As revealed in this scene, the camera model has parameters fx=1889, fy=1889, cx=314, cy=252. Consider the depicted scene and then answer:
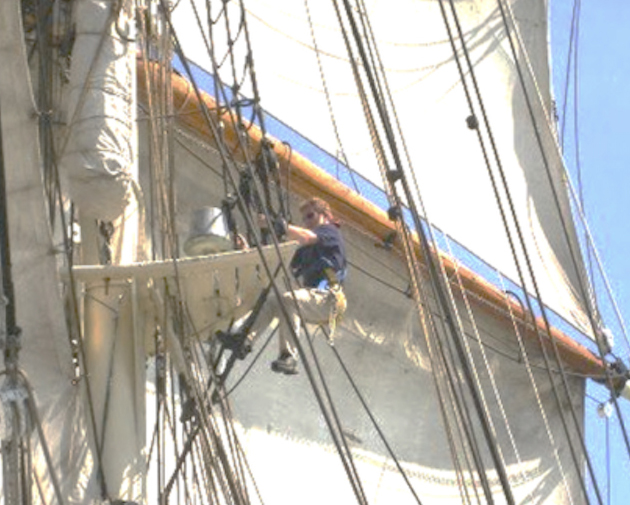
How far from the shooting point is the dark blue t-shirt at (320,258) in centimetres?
673

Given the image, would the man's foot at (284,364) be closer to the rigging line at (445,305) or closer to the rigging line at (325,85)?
the rigging line at (445,305)

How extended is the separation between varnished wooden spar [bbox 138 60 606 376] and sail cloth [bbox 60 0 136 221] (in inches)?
88.8

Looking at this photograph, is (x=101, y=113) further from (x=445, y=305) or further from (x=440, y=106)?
(x=440, y=106)

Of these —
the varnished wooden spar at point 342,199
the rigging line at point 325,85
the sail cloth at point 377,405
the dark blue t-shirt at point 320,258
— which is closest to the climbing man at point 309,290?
the dark blue t-shirt at point 320,258

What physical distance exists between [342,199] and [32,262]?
5.11 metres

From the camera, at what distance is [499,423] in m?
10.9

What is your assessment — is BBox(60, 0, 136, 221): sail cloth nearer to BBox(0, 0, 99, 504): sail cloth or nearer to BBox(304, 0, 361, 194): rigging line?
BBox(0, 0, 99, 504): sail cloth

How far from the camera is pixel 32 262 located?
215 inches

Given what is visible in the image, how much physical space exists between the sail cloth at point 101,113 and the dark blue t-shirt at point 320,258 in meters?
1.09

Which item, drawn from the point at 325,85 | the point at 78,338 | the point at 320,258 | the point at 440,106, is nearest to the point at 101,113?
the point at 78,338

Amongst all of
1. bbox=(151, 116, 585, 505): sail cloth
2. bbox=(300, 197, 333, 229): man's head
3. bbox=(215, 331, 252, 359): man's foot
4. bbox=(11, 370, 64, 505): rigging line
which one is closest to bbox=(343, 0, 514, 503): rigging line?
bbox=(215, 331, 252, 359): man's foot

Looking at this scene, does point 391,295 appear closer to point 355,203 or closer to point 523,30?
point 355,203

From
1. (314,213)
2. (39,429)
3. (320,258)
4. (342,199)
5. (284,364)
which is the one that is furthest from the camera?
(342,199)

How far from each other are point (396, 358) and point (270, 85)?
1.69m
